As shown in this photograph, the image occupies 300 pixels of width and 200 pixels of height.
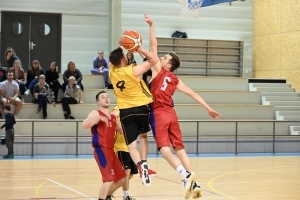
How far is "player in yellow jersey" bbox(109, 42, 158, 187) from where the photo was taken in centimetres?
772

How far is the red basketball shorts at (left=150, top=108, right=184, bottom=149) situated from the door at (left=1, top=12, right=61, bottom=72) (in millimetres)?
15422

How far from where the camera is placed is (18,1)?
73.6ft

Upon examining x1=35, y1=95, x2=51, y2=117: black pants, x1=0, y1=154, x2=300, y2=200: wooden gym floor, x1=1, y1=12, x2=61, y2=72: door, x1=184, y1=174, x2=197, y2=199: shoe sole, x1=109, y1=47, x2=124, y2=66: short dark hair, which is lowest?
x1=0, y1=154, x2=300, y2=200: wooden gym floor

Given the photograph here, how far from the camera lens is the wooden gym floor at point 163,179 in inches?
397

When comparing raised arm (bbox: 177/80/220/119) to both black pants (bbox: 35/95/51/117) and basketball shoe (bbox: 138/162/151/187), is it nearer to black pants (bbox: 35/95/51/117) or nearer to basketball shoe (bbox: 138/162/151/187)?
basketball shoe (bbox: 138/162/151/187)

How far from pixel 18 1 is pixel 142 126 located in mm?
15863

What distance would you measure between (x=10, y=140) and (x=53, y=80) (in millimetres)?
3949

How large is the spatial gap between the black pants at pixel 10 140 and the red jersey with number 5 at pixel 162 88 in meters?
8.75

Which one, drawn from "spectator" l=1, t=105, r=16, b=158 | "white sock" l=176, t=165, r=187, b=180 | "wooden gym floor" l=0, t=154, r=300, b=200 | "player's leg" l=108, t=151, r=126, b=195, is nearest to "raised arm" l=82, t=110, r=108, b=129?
"player's leg" l=108, t=151, r=126, b=195

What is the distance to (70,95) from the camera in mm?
18859

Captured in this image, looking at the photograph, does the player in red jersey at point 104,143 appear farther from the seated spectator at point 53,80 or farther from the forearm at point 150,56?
the seated spectator at point 53,80

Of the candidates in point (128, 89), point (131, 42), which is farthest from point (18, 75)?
point (131, 42)

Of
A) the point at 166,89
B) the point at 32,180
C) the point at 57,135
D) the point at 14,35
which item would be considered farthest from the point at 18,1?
the point at 166,89

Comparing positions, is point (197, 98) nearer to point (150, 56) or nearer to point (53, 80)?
point (150, 56)
